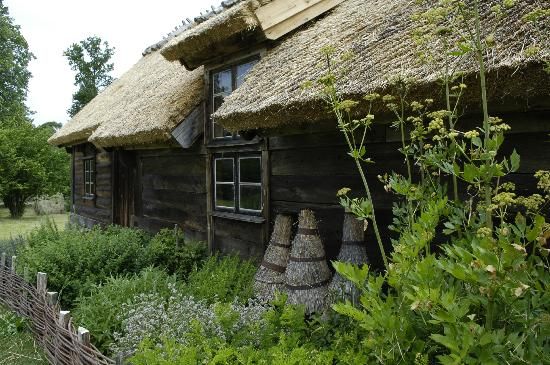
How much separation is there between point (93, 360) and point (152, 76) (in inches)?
279

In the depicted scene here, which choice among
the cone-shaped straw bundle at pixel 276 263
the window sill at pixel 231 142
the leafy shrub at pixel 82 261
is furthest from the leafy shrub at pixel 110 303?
the window sill at pixel 231 142

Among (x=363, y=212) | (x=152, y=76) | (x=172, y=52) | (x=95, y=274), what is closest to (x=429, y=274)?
(x=363, y=212)

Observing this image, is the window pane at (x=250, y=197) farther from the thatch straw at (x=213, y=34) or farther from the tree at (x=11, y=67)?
the tree at (x=11, y=67)

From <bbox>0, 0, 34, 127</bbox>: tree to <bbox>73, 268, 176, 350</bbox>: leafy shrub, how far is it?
78.8ft

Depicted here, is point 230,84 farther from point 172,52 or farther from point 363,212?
point 363,212

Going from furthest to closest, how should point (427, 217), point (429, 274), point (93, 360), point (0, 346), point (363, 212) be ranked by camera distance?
point (0, 346) < point (93, 360) < point (363, 212) < point (427, 217) < point (429, 274)

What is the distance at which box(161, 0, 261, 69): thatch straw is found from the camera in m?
4.84

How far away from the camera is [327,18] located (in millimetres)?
5430

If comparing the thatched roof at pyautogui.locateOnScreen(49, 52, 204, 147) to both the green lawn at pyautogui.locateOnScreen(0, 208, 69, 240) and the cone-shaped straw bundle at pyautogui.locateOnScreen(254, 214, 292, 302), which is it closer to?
the cone-shaped straw bundle at pyautogui.locateOnScreen(254, 214, 292, 302)

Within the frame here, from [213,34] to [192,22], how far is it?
5546mm

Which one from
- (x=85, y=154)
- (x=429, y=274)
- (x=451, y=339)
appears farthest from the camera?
(x=85, y=154)

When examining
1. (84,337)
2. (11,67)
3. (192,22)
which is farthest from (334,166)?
(11,67)

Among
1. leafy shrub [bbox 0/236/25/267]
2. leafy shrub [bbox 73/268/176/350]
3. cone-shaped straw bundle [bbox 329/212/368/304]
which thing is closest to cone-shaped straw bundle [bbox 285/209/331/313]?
cone-shaped straw bundle [bbox 329/212/368/304]

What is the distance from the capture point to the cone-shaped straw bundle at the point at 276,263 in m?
4.24
